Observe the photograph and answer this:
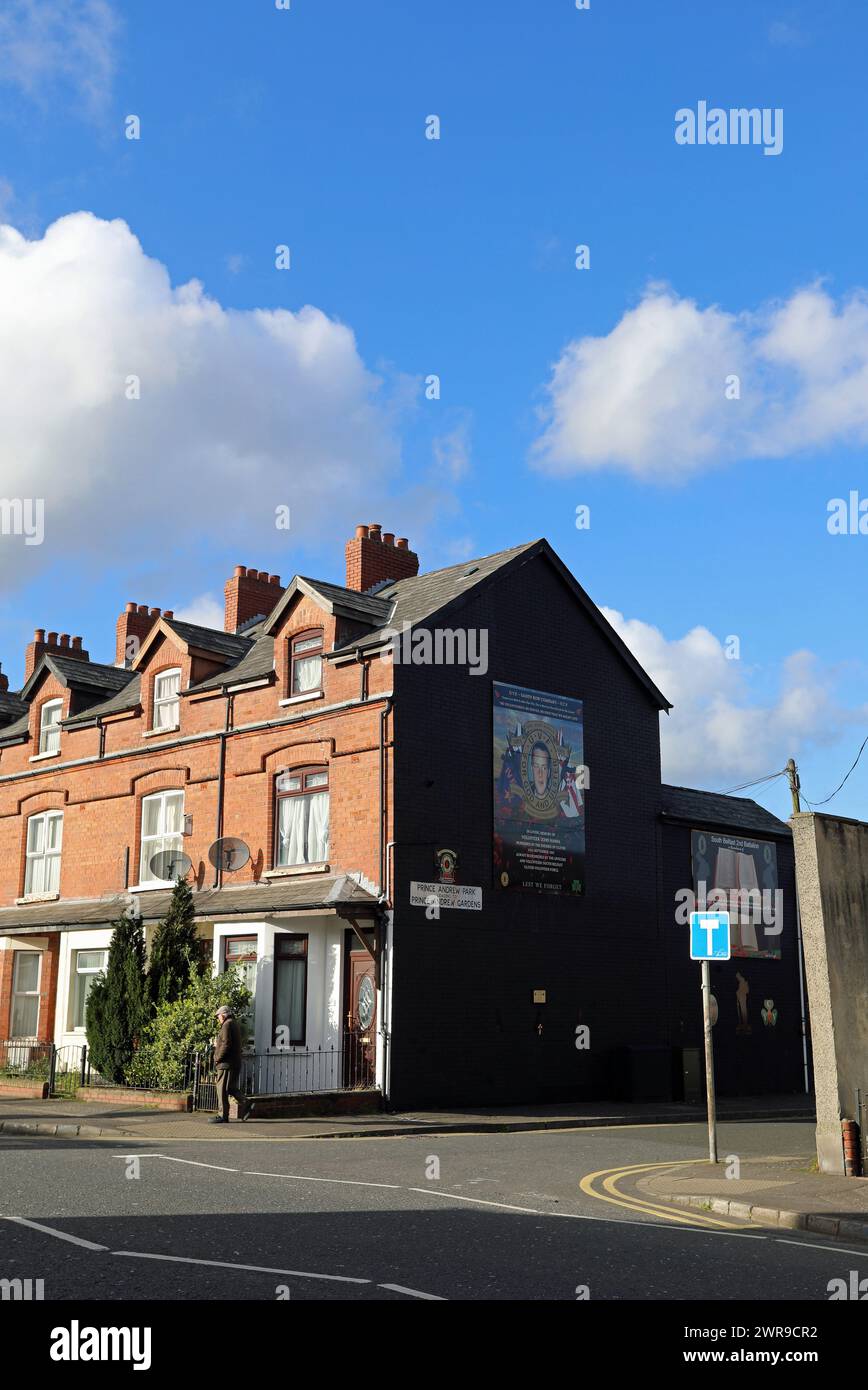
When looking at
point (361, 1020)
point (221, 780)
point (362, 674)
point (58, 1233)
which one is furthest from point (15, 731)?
point (58, 1233)

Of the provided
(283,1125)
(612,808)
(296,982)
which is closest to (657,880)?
(612,808)

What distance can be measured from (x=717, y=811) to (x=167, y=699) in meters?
14.0

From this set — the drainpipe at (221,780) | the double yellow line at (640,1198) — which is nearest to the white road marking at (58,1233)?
the double yellow line at (640,1198)

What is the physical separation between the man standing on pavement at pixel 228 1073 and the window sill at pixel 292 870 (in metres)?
5.19

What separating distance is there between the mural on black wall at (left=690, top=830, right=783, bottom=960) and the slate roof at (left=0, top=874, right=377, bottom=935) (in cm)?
1034

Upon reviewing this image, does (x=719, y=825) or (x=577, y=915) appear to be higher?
(x=719, y=825)

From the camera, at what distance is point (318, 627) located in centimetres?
2784

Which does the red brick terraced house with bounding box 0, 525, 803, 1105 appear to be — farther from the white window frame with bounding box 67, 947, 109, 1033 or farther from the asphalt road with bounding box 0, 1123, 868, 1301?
the asphalt road with bounding box 0, 1123, 868, 1301

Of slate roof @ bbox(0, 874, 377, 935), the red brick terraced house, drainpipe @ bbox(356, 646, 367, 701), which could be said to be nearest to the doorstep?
the red brick terraced house

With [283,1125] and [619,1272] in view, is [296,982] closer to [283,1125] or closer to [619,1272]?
[283,1125]

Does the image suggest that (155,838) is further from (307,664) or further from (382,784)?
(382,784)

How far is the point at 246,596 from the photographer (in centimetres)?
3516

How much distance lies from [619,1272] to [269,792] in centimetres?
1980

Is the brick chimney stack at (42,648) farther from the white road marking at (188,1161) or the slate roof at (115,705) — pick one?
the white road marking at (188,1161)
